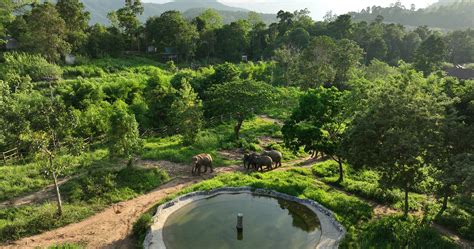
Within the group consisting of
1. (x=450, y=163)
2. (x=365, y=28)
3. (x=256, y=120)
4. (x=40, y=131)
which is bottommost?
(x=256, y=120)

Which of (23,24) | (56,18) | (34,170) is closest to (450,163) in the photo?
(34,170)

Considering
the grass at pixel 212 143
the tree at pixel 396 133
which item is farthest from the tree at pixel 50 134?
the tree at pixel 396 133

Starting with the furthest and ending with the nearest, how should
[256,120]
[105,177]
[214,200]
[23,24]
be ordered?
[23,24]
[256,120]
[105,177]
[214,200]

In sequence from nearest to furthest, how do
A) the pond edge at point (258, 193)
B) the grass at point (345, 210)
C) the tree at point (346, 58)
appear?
the pond edge at point (258, 193) → the grass at point (345, 210) → the tree at point (346, 58)

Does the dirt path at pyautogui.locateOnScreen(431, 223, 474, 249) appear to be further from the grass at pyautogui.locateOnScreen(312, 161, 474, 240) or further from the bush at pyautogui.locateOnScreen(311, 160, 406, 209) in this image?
the bush at pyautogui.locateOnScreen(311, 160, 406, 209)

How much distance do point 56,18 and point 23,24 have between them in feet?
27.1

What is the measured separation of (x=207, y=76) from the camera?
154 ft

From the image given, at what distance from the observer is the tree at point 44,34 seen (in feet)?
162

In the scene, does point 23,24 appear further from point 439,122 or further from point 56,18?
point 439,122

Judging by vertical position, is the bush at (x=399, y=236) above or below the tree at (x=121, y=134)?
below

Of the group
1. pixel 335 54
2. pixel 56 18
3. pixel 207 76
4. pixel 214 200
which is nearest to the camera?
pixel 214 200

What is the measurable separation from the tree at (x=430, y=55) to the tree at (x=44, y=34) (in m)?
58.8

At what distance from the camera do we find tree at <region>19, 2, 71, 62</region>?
162 ft

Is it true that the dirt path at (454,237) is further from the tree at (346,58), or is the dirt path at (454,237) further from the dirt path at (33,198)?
the tree at (346,58)
